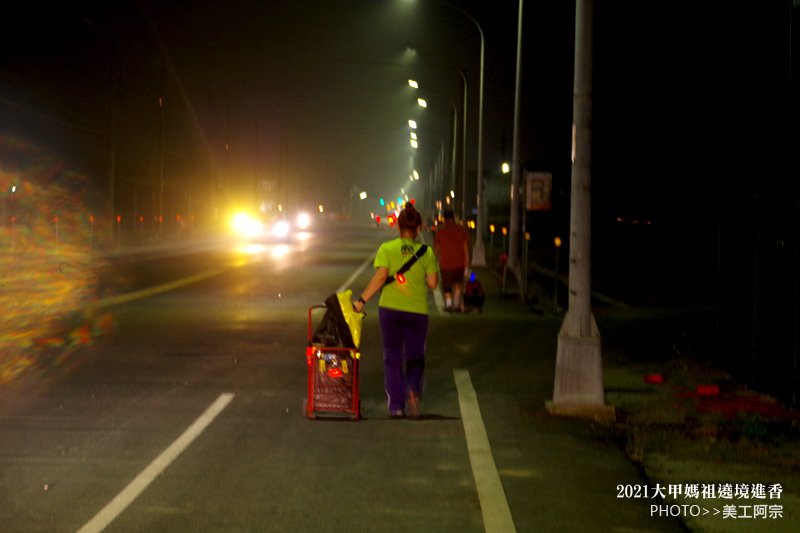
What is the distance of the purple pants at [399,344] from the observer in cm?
1059

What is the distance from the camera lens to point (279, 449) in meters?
9.28

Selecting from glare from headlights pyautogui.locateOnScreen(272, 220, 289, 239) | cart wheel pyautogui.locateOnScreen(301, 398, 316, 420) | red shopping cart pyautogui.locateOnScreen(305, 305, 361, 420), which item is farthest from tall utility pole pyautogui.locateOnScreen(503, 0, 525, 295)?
glare from headlights pyautogui.locateOnScreen(272, 220, 289, 239)

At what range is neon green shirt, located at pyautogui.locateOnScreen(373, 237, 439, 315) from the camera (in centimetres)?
1055

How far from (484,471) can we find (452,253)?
12.2 m

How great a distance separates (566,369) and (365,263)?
31.1 meters

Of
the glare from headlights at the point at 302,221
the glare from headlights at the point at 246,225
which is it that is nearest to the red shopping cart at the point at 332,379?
the glare from headlights at the point at 246,225

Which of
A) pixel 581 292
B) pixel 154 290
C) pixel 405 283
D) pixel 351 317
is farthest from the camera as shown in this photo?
pixel 154 290

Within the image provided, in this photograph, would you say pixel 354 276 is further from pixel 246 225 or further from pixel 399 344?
pixel 246 225

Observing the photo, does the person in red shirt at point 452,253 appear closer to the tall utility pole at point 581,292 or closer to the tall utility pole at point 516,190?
the tall utility pole at point 581,292

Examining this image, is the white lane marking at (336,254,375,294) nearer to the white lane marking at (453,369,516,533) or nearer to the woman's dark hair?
the white lane marking at (453,369,516,533)

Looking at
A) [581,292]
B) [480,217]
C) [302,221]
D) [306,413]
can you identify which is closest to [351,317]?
[306,413]

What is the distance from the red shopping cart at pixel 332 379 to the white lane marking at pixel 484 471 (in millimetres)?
1052

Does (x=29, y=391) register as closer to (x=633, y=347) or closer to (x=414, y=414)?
(x=414, y=414)

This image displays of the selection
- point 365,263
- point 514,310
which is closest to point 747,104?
point 365,263
